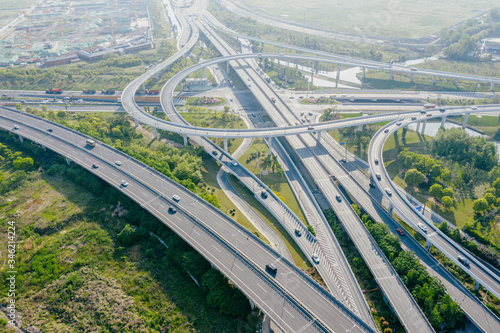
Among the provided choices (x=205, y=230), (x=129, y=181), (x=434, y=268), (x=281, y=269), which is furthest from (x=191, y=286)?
(x=434, y=268)

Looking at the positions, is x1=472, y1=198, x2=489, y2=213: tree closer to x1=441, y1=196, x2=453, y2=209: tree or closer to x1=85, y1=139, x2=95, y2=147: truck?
x1=441, y1=196, x2=453, y2=209: tree

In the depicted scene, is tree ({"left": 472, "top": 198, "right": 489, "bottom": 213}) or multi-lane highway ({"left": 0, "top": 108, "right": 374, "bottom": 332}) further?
tree ({"left": 472, "top": 198, "right": 489, "bottom": 213})

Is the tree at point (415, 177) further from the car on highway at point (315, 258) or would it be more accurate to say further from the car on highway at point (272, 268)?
the car on highway at point (272, 268)

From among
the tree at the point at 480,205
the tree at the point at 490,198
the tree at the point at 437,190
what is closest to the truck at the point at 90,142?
the tree at the point at 437,190

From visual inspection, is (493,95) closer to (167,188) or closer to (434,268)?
(434,268)

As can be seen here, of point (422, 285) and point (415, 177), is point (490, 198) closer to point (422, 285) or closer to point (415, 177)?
point (415, 177)

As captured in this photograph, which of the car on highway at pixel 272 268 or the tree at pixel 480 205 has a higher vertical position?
the tree at pixel 480 205

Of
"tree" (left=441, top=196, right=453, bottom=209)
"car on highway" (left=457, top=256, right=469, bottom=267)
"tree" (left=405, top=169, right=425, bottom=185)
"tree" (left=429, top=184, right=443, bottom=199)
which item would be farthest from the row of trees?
"tree" (left=405, top=169, right=425, bottom=185)

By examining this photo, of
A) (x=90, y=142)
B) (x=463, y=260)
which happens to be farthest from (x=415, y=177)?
(x=90, y=142)

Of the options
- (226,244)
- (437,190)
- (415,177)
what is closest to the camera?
(226,244)
